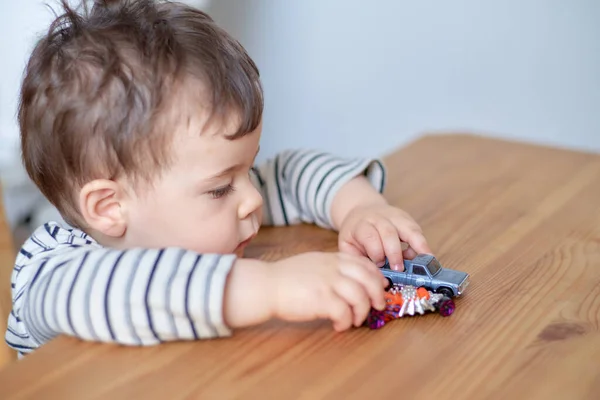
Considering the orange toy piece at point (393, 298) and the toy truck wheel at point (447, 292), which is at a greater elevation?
the orange toy piece at point (393, 298)

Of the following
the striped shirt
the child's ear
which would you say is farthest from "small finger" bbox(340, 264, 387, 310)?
the child's ear

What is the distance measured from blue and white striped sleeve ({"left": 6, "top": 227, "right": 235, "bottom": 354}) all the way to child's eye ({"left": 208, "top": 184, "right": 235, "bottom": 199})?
117mm

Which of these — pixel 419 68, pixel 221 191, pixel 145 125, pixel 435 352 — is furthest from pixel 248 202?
pixel 419 68

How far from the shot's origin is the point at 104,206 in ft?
2.60

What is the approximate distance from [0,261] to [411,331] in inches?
22.5

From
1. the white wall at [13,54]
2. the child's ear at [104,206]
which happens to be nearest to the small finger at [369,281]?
the child's ear at [104,206]

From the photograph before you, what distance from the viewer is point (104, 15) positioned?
0.82m

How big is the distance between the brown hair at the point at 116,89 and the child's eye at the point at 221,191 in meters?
0.06

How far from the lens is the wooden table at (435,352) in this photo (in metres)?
0.59

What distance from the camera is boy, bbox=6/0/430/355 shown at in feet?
2.19

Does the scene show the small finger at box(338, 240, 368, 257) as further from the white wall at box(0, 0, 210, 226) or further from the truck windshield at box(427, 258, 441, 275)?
the white wall at box(0, 0, 210, 226)

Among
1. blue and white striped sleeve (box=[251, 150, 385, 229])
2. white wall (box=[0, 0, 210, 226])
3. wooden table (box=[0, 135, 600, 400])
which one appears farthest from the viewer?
white wall (box=[0, 0, 210, 226])

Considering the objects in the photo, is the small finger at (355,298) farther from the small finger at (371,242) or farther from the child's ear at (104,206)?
the child's ear at (104,206)

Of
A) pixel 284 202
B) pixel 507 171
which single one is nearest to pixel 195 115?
pixel 284 202
